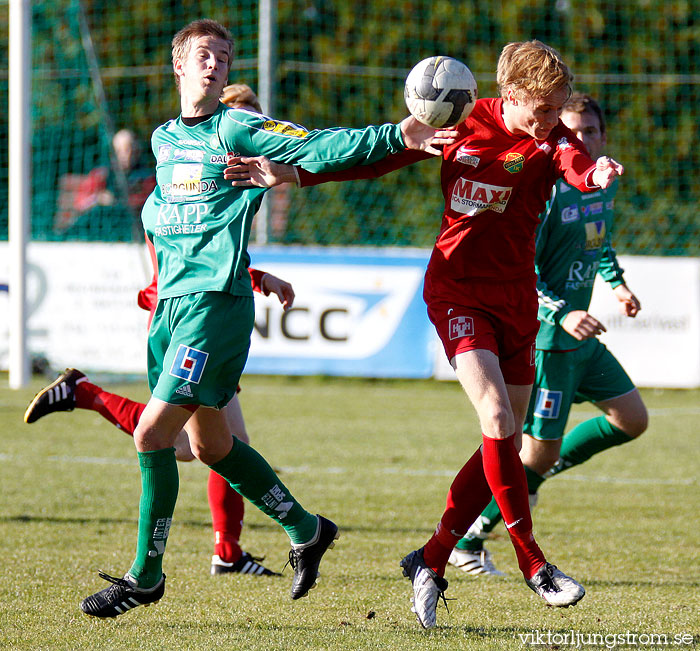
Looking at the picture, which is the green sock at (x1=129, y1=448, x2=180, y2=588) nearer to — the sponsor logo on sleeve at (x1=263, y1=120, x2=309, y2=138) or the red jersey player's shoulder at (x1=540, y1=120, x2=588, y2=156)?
the sponsor logo on sleeve at (x1=263, y1=120, x2=309, y2=138)

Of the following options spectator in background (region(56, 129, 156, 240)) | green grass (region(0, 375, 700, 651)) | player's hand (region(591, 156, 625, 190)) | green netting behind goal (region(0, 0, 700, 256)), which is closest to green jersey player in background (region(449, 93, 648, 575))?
green grass (region(0, 375, 700, 651))

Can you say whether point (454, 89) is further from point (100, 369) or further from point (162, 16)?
point (162, 16)

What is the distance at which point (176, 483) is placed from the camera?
3912mm

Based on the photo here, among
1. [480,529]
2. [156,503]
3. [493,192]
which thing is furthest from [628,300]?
[156,503]

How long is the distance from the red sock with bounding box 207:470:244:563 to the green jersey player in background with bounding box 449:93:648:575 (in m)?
0.97

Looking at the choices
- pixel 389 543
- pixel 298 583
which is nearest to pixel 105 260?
pixel 389 543

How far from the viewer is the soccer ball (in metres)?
3.55

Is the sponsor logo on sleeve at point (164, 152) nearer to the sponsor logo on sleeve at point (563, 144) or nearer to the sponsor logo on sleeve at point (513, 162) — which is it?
the sponsor logo on sleeve at point (513, 162)

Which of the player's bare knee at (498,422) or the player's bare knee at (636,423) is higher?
the player's bare knee at (498,422)

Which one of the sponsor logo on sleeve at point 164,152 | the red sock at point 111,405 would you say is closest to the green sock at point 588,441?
the red sock at point 111,405

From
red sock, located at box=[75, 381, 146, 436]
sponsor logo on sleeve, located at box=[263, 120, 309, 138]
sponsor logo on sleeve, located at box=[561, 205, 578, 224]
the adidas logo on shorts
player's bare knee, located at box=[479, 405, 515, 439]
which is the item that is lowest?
red sock, located at box=[75, 381, 146, 436]

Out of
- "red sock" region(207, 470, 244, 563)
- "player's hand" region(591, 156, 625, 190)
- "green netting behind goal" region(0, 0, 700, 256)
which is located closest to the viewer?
"player's hand" region(591, 156, 625, 190)

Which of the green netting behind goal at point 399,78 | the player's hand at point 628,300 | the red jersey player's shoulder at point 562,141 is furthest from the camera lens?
the green netting behind goal at point 399,78

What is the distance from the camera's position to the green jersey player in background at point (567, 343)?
498 cm
